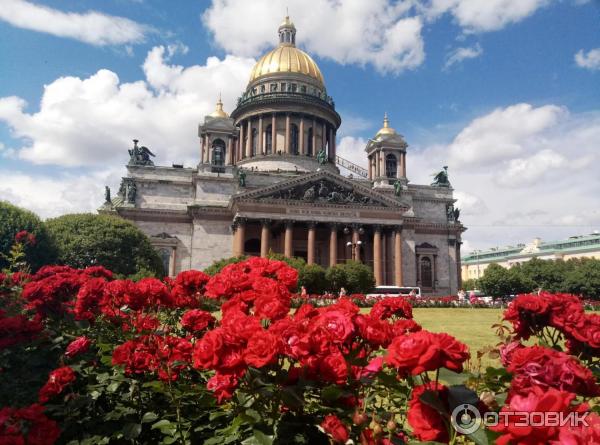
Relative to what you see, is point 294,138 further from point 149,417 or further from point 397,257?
point 149,417

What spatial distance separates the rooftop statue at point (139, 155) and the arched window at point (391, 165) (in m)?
28.0

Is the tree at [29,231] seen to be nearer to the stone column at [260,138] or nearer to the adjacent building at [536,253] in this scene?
the stone column at [260,138]

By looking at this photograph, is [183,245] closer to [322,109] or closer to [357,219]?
[357,219]

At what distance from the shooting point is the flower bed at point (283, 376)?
2484 mm

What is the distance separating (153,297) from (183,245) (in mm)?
42717

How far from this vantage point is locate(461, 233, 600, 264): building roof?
107125 mm

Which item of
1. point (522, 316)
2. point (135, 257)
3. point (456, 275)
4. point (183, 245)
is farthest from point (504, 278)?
point (522, 316)

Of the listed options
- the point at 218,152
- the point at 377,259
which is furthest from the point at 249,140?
the point at 377,259

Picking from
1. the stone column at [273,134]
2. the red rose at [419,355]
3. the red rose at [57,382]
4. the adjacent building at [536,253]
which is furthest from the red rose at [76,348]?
the adjacent building at [536,253]

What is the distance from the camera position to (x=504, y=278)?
50.0 m

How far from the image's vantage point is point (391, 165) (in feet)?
182

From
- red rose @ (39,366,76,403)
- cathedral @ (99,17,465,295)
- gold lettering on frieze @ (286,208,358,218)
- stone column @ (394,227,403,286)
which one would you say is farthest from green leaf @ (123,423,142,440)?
stone column @ (394,227,403,286)

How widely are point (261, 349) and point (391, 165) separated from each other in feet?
178

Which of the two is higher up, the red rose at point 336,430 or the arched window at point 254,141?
the arched window at point 254,141
